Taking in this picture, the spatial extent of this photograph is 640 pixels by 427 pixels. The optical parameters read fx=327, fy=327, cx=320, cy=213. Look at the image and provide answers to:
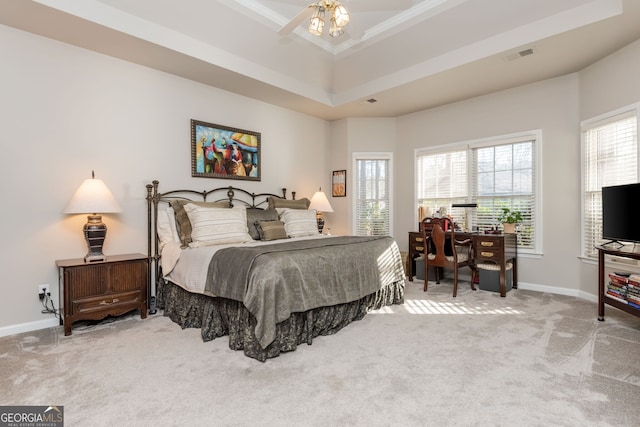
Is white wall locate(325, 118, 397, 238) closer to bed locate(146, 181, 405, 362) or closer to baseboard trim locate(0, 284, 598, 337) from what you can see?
bed locate(146, 181, 405, 362)

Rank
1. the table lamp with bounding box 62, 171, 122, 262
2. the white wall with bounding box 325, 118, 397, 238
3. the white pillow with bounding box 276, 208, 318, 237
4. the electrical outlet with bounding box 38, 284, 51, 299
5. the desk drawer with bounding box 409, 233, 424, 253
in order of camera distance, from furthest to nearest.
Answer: the white wall with bounding box 325, 118, 397, 238 → the desk drawer with bounding box 409, 233, 424, 253 → the white pillow with bounding box 276, 208, 318, 237 → the electrical outlet with bounding box 38, 284, 51, 299 → the table lamp with bounding box 62, 171, 122, 262

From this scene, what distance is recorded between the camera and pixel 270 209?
4523mm

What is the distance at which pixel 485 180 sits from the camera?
4.88m

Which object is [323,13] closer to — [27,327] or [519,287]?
[27,327]

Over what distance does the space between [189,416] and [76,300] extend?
1.87 metres

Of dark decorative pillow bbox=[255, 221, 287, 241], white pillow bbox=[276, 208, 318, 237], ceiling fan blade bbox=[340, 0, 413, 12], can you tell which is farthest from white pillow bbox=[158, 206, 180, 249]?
ceiling fan blade bbox=[340, 0, 413, 12]

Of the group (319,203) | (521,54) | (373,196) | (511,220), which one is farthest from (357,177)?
(521,54)

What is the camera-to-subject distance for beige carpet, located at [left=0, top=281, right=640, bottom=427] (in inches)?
68.1

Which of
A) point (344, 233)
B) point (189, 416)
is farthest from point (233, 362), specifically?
point (344, 233)

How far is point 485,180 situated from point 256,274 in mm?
3973

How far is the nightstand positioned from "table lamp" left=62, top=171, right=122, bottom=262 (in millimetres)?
138

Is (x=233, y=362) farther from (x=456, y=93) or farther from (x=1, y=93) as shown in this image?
(x=456, y=93)

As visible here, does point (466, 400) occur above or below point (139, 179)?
below

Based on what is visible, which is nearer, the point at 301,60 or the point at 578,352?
the point at 578,352
